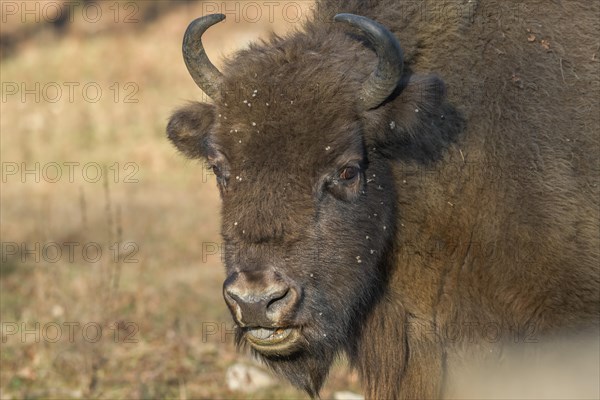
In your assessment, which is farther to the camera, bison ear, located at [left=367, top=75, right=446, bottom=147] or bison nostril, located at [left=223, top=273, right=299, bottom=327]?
bison ear, located at [left=367, top=75, right=446, bottom=147]

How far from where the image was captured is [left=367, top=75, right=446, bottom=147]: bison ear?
19.0 ft

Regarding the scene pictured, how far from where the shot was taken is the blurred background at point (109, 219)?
7984mm

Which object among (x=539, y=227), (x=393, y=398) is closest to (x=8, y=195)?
(x=393, y=398)

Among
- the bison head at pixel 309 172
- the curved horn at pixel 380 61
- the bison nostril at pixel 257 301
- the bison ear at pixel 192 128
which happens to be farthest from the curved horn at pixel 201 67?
the bison nostril at pixel 257 301

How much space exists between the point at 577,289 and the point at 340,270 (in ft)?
4.91

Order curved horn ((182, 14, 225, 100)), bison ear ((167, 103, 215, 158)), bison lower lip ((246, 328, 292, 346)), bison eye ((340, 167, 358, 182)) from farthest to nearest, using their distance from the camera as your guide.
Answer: bison ear ((167, 103, 215, 158)) → curved horn ((182, 14, 225, 100)) → bison eye ((340, 167, 358, 182)) → bison lower lip ((246, 328, 292, 346))

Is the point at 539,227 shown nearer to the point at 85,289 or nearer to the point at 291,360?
the point at 291,360

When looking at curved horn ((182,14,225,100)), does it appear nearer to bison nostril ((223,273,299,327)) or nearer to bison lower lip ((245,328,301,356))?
bison nostril ((223,273,299,327))

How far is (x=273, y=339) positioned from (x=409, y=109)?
5.31 feet

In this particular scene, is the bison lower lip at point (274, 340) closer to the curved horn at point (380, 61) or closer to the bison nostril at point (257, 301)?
the bison nostril at point (257, 301)

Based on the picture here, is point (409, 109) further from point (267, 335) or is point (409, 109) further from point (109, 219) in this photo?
point (109, 219)

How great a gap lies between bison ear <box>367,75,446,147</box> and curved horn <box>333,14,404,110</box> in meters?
0.13

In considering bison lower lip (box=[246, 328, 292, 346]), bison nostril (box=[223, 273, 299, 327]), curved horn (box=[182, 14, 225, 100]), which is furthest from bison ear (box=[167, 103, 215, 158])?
bison lower lip (box=[246, 328, 292, 346])

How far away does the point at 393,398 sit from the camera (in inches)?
263
